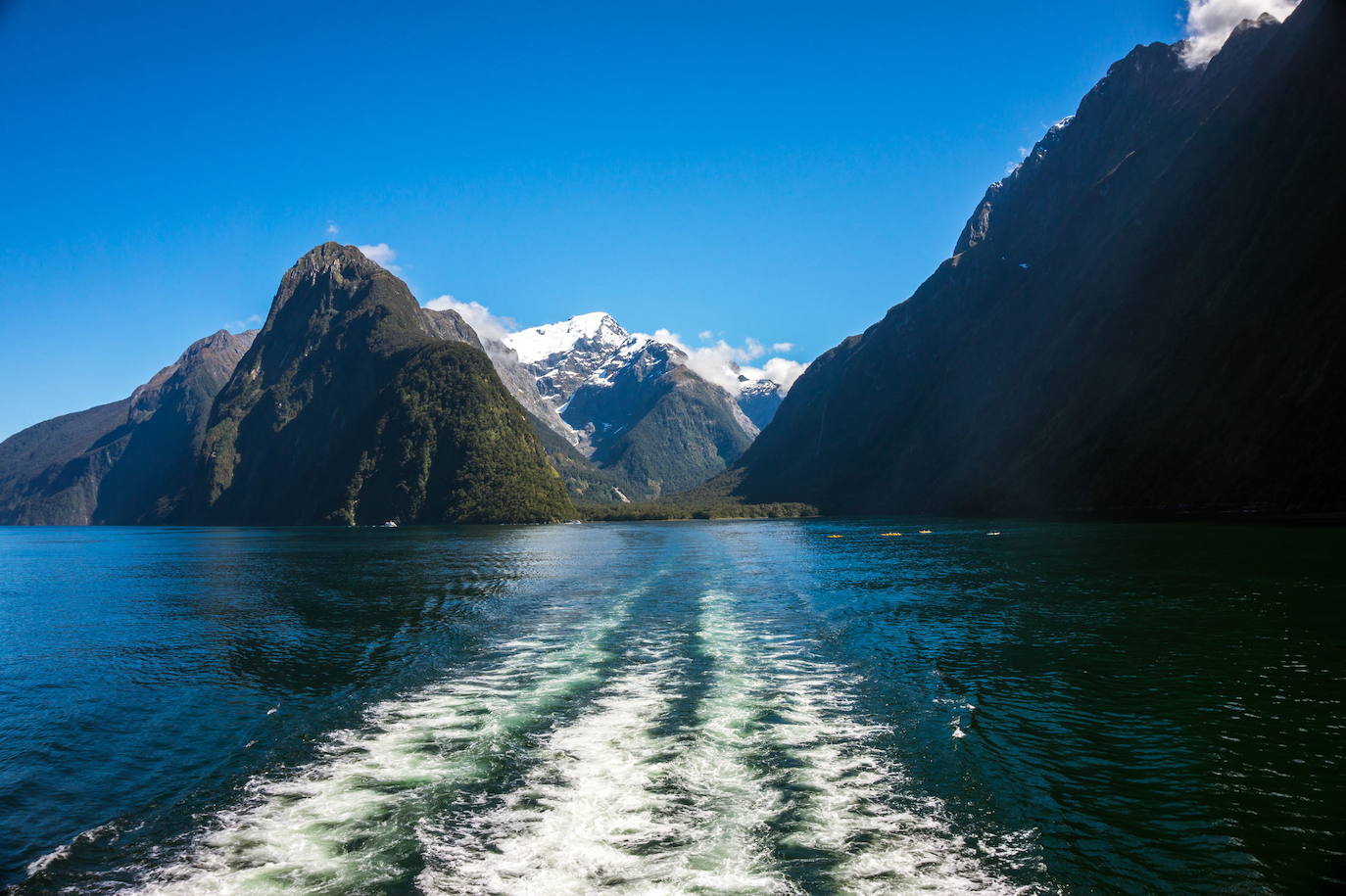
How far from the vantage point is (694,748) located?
64.6ft

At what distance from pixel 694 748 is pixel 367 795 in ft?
27.4

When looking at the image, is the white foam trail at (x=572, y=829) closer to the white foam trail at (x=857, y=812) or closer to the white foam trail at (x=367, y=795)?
the white foam trail at (x=367, y=795)

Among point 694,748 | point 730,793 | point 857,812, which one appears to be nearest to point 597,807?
point 730,793

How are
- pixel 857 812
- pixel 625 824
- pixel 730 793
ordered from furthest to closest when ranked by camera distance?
pixel 730 793, pixel 857 812, pixel 625 824

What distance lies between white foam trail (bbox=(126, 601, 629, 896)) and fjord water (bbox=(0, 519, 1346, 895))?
0.10 m

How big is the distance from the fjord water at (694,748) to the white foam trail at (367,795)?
96 millimetres

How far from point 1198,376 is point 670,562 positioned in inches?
5817

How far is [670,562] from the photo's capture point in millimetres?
87500

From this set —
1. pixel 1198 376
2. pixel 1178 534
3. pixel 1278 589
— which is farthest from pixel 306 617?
pixel 1198 376

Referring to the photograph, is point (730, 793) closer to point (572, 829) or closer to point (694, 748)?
point (694, 748)

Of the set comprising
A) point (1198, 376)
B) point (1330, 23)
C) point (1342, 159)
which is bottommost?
point (1198, 376)

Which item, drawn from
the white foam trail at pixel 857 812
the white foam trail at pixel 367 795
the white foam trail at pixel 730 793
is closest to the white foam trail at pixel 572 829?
the white foam trail at pixel 730 793

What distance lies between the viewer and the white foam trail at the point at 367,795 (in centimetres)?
1319

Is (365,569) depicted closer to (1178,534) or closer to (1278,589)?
(1278,589)
